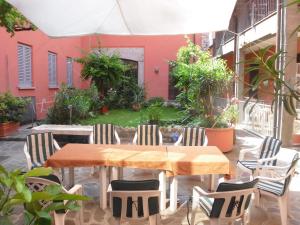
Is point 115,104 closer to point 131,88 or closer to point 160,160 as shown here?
point 131,88

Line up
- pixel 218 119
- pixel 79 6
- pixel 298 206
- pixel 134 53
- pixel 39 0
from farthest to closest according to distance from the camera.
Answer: pixel 134 53 < pixel 218 119 < pixel 298 206 < pixel 79 6 < pixel 39 0

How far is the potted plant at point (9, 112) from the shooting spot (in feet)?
31.2

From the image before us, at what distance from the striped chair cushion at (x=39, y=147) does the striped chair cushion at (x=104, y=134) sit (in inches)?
41.0

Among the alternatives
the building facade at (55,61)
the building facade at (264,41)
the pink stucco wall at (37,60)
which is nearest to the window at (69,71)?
the building facade at (55,61)

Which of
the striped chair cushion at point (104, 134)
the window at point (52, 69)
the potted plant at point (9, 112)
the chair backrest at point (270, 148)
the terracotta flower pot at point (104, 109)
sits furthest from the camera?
the window at point (52, 69)

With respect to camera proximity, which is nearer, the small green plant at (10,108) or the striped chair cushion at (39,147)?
the striped chair cushion at (39,147)

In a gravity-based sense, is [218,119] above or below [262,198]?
above

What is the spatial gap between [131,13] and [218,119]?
4.66 meters

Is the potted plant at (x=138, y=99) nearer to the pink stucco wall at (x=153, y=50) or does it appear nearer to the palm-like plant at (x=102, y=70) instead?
the pink stucco wall at (x=153, y=50)

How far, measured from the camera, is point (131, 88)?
659 inches

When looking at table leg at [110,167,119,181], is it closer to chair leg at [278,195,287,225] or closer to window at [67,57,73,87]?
chair leg at [278,195,287,225]

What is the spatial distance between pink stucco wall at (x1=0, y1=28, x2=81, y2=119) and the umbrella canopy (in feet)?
21.8

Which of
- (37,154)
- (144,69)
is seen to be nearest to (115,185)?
(37,154)

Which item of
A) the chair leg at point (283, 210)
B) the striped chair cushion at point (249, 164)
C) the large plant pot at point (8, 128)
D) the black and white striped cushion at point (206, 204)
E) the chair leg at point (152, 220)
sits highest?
the large plant pot at point (8, 128)
